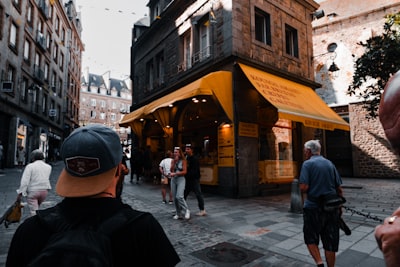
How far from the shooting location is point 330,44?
2180 cm

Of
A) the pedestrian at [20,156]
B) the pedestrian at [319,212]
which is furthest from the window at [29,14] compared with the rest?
the pedestrian at [319,212]

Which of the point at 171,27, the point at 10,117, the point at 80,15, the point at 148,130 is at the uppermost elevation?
the point at 80,15

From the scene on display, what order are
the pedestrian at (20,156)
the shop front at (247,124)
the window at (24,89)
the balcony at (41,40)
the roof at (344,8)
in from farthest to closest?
the balcony at (41,40), the roof at (344,8), the window at (24,89), the pedestrian at (20,156), the shop front at (247,124)

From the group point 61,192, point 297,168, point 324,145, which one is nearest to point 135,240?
point 61,192

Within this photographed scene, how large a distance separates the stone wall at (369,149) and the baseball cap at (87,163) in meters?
20.9

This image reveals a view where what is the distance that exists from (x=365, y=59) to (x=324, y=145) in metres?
12.6

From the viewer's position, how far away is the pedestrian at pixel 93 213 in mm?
1058

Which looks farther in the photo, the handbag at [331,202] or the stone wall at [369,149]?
the stone wall at [369,149]

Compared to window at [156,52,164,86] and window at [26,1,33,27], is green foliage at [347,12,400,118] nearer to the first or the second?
window at [156,52,164,86]

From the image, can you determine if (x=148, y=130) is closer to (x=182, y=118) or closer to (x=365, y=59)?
(x=182, y=118)

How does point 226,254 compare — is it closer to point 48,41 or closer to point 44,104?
point 44,104

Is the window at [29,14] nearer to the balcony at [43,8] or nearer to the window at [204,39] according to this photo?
the balcony at [43,8]

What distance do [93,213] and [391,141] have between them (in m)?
1.15

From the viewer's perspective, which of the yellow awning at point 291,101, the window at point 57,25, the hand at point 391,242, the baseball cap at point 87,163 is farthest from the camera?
the window at point 57,25
